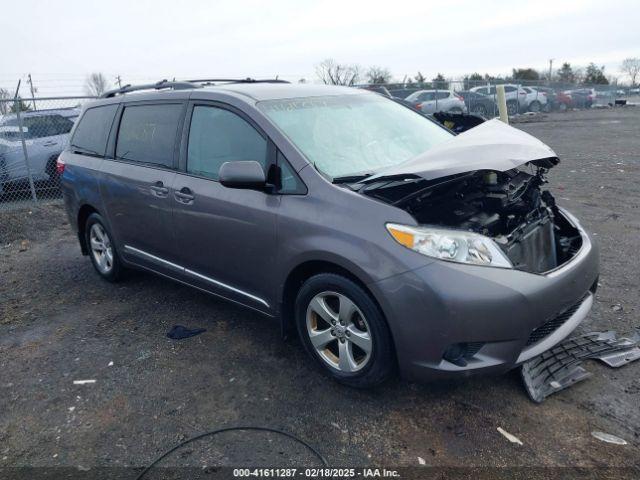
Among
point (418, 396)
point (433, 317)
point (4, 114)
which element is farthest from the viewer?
point (4, 114)

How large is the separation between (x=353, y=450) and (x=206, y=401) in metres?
1.00

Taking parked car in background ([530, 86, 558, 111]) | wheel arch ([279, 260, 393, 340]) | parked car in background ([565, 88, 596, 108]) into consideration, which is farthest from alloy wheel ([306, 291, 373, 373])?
parked car in background ([565, 88, 596, 108])

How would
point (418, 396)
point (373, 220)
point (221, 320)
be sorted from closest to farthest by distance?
point (373, 220) → point (418, 396) → point (221, 320)

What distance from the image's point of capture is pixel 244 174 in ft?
10.6

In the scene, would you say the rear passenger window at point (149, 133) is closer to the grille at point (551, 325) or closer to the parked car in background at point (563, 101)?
the grille at point (551, 325)

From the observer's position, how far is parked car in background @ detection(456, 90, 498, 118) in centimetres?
2223

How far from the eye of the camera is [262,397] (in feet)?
10.6

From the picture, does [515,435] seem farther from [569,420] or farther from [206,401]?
[206,401]

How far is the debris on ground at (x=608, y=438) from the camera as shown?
2.68 metres

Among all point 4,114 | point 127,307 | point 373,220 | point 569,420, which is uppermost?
point 4,114

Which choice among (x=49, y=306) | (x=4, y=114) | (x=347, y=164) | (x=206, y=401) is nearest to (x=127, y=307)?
(x=49, y=306)

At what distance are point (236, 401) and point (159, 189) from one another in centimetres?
181

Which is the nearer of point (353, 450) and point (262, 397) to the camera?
point (353, 450)

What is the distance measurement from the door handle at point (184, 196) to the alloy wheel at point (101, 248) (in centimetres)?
150
